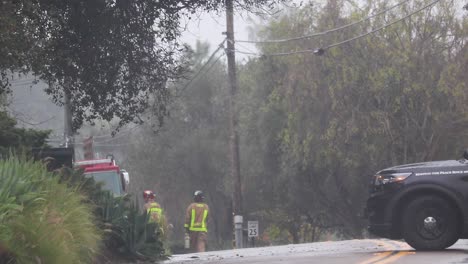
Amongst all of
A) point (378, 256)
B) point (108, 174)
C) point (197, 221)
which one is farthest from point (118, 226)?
point (108, 174)

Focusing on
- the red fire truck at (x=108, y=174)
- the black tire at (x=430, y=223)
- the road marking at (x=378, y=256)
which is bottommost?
the road marking at (x=378, y=256)

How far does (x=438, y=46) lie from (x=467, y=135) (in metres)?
3.54

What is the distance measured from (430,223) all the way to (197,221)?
10457 mm

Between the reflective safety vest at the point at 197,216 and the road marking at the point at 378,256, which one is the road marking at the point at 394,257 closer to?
the road marking at the point at 378,256

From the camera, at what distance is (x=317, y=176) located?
125 feet

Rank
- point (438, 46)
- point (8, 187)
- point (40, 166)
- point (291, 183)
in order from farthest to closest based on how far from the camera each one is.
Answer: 1. point (291, 183)
2. point (438, 46)
3. point (40, 166)
4. point (8, 187)

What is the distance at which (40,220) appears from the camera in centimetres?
984

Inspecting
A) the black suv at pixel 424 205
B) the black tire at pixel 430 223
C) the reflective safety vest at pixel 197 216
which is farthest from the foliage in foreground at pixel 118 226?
the reflective safety vest at pixel 197 216

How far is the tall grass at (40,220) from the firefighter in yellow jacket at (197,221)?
1093cm

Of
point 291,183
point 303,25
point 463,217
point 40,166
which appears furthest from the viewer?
point 291,183

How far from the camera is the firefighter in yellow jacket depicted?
907 inches

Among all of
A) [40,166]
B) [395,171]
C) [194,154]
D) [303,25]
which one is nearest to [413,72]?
[303,25]

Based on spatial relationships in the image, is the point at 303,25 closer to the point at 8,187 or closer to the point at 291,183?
the point at 291,183

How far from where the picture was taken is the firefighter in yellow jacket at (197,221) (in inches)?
907
